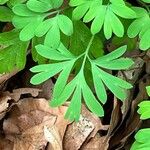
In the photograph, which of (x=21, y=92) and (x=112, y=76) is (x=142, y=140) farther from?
(x=21, y=92)

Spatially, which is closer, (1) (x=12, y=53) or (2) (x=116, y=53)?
(2) (x=116, y=53)

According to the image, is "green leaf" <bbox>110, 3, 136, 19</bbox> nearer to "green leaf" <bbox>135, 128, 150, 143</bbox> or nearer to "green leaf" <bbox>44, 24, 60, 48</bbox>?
"green leaf" <bbox>44, 24, 60, 48</bbox>

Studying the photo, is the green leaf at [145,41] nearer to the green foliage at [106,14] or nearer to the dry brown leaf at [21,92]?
the green foliage at [106,14]

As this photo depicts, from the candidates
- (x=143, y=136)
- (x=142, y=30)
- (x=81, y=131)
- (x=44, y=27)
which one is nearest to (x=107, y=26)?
(x=142, y=30)

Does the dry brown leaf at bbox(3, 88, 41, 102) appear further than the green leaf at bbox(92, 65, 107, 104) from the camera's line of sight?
Yes

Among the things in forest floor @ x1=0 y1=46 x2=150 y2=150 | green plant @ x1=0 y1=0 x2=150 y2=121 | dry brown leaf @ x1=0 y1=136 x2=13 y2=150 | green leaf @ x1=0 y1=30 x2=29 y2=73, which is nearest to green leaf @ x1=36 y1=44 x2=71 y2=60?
green plant @ x1=0 y1=0 x2=150 y2=121

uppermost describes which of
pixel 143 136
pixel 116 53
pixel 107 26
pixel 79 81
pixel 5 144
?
pixel 107 26
